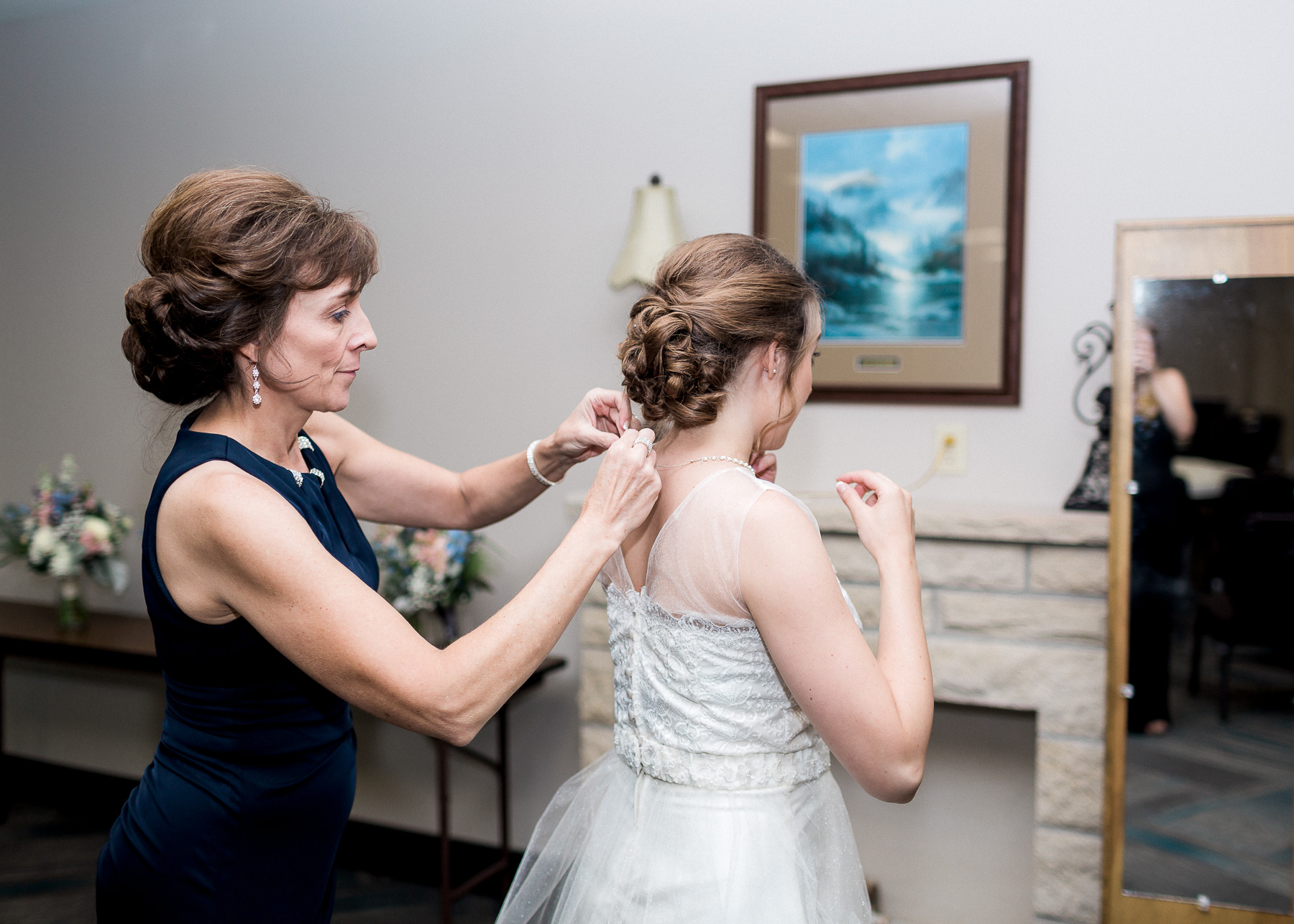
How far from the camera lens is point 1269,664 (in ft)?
6.66

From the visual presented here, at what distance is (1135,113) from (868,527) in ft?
5.52

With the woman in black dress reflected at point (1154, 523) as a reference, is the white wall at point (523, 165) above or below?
above

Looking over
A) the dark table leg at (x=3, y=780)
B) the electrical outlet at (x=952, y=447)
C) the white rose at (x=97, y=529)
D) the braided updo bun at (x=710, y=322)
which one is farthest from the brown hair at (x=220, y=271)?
the dark table leg at (x=3, y=780)

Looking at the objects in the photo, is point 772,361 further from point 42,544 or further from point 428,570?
point 42,544

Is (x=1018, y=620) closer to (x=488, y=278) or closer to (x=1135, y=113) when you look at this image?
(x=1135, y=113)

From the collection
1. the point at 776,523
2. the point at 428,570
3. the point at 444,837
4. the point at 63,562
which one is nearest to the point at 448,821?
the point at 444,837

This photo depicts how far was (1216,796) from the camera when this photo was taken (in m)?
2.07

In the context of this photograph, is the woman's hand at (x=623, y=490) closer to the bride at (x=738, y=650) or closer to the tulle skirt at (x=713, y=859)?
the bride at (x=738, y=650)

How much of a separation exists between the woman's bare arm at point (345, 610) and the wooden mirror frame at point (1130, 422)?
4.49 feet

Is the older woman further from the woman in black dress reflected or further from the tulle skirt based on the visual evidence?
the woman in black dress reflected

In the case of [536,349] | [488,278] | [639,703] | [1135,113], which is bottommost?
[639,703]

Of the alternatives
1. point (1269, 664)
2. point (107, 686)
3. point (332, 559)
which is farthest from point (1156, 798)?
point (107, 686)

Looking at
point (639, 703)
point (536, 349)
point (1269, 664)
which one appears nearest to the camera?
point (639, 703)

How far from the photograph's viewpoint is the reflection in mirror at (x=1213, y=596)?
1984mm
